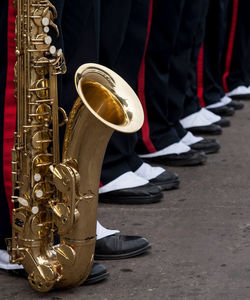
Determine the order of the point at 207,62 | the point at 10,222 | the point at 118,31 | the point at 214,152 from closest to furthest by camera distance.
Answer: the point at 10,222 → the point at 118,31 → the point at 214,152 → the point at 207,62

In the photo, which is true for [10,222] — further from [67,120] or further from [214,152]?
[214,152]

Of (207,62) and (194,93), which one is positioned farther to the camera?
(207,62)

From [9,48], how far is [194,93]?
2641mm

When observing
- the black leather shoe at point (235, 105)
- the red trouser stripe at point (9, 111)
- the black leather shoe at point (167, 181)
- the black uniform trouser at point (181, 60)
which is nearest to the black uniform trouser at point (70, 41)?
the red trouser stripe at point (9, 111)

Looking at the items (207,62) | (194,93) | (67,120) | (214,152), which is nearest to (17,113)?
(67,120)

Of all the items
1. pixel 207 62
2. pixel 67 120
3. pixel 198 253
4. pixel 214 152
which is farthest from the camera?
pixel 207 62

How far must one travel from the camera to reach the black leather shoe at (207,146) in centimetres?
434

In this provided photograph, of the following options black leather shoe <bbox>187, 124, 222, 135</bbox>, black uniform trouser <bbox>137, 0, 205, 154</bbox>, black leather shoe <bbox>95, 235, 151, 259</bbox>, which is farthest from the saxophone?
black leather shoe <bbox>187, 124, 222, 135</bbox>

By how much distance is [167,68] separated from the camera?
159 inches

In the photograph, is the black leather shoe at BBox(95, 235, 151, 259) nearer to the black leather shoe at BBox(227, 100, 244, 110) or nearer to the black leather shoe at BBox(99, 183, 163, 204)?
the black leather shoe at BBox(99, 183, 163, 204)

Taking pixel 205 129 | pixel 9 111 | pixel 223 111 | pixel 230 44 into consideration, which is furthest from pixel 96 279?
pixel 230 44

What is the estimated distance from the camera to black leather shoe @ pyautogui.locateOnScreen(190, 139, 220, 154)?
14.2ft

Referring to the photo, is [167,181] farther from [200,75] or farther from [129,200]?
[200,75]

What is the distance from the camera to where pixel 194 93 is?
499 centimetres
